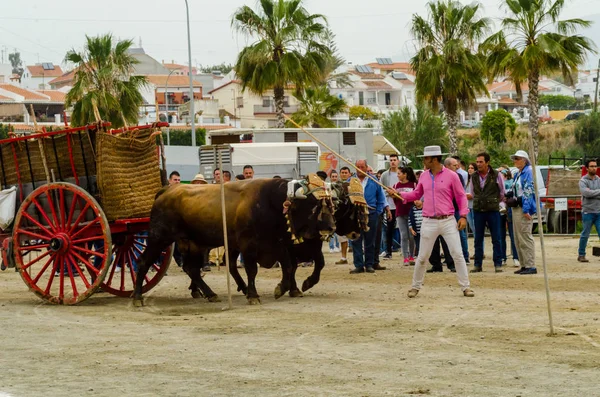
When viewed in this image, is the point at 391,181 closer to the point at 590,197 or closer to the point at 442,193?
the point at 590,197

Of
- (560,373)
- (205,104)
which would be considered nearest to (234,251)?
(560,373)

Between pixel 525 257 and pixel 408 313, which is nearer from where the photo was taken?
pixel 408 313

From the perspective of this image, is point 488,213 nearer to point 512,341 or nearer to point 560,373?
point 512,341

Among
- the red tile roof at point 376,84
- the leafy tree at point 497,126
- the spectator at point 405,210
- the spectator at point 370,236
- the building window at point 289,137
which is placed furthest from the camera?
the red tile roof at point 376,84

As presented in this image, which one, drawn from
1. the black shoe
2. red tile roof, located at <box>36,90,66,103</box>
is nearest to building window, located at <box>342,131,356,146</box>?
the black shoe

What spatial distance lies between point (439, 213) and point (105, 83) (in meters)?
30.4

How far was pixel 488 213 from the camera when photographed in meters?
18.7

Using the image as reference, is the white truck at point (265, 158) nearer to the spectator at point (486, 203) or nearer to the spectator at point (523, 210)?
the spectator at point (486, 203)

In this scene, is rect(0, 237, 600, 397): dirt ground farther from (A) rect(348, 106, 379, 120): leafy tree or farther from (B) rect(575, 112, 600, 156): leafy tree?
(A) rect(348, 106, 379, 120): leafy tree

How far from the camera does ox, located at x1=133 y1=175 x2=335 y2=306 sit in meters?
14.7

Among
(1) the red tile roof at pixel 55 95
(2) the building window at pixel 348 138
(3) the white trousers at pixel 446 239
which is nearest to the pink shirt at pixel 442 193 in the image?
(3) the white trousers at pixel 446 239

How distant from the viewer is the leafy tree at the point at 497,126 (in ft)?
245

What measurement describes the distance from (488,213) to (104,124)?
6.97 meters

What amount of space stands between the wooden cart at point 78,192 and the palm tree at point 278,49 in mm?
28013
